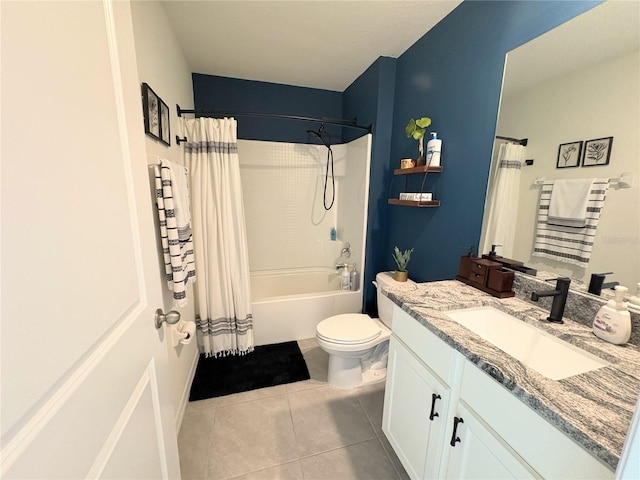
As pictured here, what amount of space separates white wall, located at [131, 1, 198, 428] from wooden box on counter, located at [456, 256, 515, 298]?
1498 mm

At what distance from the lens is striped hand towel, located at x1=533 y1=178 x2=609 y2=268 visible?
1021 millimetres

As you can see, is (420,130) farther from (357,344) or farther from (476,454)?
(476,454)

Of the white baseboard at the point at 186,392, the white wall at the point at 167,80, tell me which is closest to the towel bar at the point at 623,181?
the white wall at the point at 167,80

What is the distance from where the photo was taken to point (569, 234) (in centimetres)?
111

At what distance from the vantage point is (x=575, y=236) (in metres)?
1.09

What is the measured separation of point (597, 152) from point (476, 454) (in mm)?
1161

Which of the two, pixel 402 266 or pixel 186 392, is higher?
pixel 402 266

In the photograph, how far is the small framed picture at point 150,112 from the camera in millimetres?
1239

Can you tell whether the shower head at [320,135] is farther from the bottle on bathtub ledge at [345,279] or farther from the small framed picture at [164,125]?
the small framed picture at [164,125]

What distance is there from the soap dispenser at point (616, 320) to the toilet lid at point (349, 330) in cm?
110

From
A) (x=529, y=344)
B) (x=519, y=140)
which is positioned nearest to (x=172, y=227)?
(x=529, y=344)

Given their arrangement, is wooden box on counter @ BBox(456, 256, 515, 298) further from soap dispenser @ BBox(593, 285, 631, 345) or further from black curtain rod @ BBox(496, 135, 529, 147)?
black curtain rod @ BBox(496, 135, 529, 147)

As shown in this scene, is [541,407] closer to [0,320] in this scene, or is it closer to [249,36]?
[0,320]

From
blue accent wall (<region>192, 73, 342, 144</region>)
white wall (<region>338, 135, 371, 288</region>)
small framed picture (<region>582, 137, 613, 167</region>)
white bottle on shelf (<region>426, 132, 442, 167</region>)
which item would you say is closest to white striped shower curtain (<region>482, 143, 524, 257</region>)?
small framed picture (<region>582, 137, 613, 167</region>)
